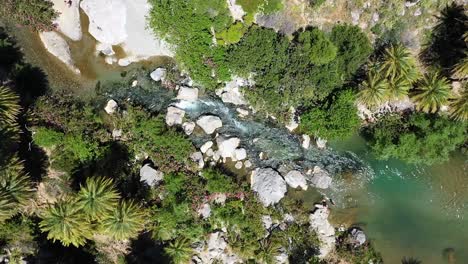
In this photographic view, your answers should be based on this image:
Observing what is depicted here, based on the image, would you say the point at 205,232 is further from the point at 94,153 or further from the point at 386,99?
the point at 386,99

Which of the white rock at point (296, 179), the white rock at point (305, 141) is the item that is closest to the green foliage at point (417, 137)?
the white rock at point (305, 141)

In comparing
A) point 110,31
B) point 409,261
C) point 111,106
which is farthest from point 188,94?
point 409,261

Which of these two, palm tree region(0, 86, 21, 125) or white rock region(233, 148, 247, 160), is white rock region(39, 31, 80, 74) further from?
white rock region(233, 148, 247, 160)

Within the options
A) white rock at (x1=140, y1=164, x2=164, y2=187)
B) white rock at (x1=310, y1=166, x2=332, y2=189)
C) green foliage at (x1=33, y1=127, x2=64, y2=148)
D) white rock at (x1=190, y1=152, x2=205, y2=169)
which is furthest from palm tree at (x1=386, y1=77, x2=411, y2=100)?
green foliage at (x1=33, y1=127, x2=64, y2=148)

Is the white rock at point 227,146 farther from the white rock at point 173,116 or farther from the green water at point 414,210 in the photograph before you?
the green water at point 414,210

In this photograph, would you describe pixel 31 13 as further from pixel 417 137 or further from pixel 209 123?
pixel 417 137

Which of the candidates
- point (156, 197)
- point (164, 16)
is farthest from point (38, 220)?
point (164, 16)
